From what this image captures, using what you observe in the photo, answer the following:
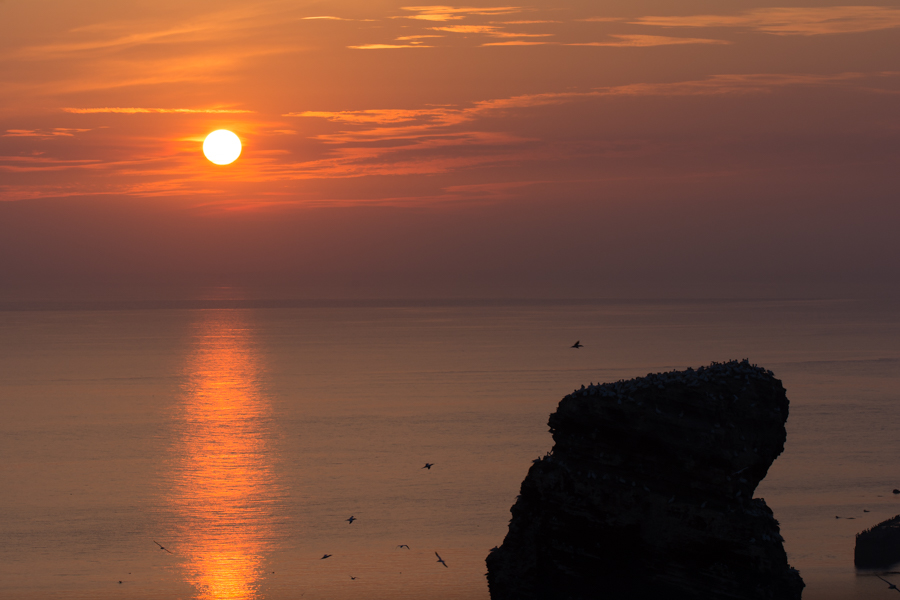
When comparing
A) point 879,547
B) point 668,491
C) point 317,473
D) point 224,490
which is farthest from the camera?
point 317,473

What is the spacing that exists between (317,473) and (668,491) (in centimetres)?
4961

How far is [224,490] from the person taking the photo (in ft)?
239

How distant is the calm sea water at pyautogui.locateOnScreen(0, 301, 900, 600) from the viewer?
53.2 meters

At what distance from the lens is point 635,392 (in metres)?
34.2

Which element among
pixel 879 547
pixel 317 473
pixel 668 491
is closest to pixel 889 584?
pixel 879 547

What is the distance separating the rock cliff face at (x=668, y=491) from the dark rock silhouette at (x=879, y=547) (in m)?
18.6

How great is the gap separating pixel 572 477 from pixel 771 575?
25.6 ft

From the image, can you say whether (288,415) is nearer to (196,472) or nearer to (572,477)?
(196,472)

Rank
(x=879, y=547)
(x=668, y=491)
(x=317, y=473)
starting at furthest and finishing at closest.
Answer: (x=317, y=473)
(x=879, y=547)
(x=668, y=491)

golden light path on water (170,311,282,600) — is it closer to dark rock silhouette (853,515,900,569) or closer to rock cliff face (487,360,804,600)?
rock cliff face (487,360,804,600)

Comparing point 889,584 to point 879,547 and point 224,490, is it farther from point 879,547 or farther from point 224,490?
point 224,490

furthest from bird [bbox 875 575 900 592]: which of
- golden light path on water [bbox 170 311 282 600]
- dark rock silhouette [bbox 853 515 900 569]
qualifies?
golden light path on water [bbox 170 311 282 600]

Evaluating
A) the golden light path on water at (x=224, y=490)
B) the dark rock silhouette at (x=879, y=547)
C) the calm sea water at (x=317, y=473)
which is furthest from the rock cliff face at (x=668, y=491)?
the golden light path on water at (x=224, y=490)

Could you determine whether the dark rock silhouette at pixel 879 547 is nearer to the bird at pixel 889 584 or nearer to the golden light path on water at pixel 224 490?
the bird at pixel 889 584
